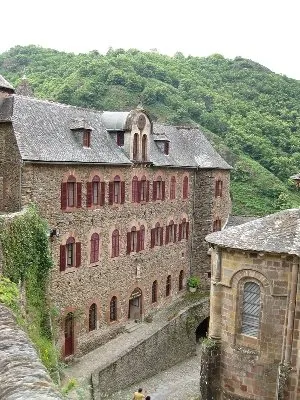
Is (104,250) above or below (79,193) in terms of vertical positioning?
below

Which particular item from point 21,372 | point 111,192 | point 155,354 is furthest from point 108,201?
point 21,372

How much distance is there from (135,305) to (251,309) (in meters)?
15.0

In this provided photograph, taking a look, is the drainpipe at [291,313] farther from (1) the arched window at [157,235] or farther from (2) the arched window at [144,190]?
(1) the arched window at [157,235]

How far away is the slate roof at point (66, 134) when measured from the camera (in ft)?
76.3

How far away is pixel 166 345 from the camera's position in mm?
29250

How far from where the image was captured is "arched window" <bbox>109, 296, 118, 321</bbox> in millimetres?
29484

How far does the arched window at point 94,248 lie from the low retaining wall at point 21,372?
19.1m

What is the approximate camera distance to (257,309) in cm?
1803

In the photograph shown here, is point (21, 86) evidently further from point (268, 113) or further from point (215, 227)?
point (268, 113)

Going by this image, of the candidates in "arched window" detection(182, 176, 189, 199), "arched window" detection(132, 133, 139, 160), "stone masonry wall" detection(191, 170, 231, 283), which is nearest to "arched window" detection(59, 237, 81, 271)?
"arched window" detection(132, 133, 139, 160)

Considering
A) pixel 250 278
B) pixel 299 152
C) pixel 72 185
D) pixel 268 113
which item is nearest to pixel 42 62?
pixel 268 113

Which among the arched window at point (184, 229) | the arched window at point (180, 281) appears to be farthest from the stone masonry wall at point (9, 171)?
the arched window at point (180, 281)

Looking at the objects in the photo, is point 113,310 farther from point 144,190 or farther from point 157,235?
point 144,190

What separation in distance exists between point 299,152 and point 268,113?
9677 millimetres
